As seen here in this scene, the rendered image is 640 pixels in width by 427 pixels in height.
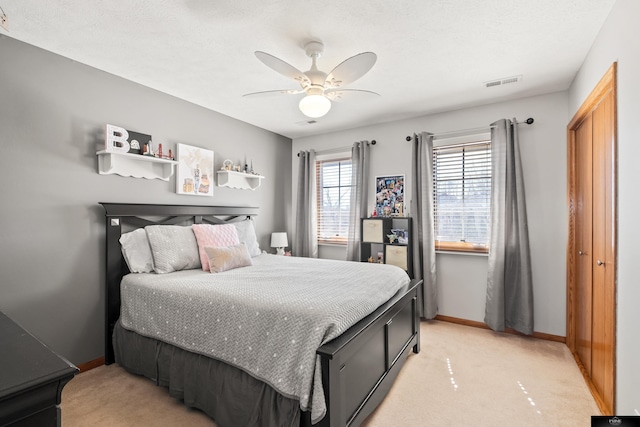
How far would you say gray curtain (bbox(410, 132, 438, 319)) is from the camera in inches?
149

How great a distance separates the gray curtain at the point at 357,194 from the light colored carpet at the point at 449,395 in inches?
68.4

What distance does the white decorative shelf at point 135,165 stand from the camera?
272 cm

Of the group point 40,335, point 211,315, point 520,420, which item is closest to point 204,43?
point 211,315

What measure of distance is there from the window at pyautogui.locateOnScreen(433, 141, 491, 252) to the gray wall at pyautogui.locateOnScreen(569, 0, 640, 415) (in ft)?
6.16

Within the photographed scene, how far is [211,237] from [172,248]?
40 cm

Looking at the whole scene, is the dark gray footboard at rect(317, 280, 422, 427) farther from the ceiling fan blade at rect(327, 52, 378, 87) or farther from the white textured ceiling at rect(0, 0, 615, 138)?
the white textured ceiling at rect(0, 0, 615, 138)

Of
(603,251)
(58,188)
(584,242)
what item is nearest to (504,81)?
(584,242)

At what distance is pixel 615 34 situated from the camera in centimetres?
185

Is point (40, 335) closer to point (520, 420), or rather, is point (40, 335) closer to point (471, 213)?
point (520, 420)

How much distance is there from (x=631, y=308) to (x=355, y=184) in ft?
10.3

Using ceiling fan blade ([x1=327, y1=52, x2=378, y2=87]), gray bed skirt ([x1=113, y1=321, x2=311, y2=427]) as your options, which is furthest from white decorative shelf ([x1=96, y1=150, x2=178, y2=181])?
ceiling fan blade ([x1=327, y1=52, x2=378, y2=87])

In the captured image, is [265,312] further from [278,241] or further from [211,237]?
[278,241]

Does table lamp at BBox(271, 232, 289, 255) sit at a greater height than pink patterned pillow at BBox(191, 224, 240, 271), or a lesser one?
lesser

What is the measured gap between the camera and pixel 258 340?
178 cm
